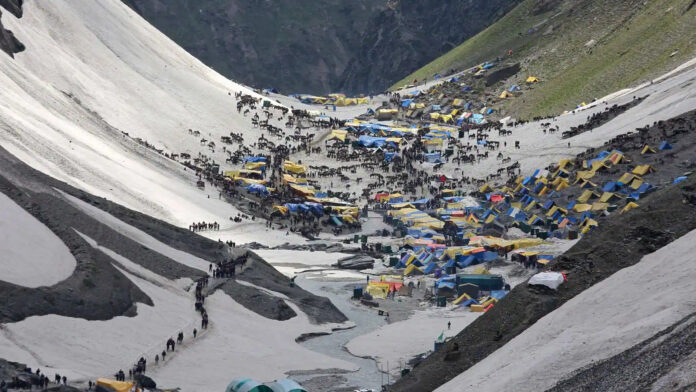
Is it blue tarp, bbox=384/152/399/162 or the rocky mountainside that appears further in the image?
blue tarp, bbox=384/152/399/162

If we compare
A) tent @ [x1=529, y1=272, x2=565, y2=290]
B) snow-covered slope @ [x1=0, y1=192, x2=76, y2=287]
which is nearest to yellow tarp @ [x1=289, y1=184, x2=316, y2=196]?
snow-covered slope @ [x1=0, y1=192, x2=76, y2=287]

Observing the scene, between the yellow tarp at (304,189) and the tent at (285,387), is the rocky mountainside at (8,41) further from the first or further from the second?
the tent at (285,387)

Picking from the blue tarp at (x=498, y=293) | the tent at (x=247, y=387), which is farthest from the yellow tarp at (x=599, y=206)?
the tent at (x=247, y=387)

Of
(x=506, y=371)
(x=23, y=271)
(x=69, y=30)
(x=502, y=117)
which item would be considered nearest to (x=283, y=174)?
(x=69, y=30)

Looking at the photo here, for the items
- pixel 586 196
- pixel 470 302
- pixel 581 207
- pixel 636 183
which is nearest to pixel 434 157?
pixel 586 196

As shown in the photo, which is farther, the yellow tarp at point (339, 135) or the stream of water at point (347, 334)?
the yellow tarp at point (339, 135)

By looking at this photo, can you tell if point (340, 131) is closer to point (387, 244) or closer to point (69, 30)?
point (69, 30)

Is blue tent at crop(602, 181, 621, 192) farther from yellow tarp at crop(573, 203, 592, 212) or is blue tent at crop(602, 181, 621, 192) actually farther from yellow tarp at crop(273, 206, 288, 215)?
yellow tarp at crop(273, 206, 288, 215)

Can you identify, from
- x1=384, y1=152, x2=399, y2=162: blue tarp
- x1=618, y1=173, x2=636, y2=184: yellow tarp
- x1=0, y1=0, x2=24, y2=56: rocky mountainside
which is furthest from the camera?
x1=384, y1=152, x2=399, y2=162: blue tarp
